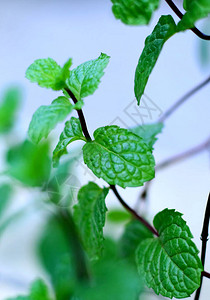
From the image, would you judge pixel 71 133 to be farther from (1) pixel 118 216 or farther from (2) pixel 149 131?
(1) pixel 118 216

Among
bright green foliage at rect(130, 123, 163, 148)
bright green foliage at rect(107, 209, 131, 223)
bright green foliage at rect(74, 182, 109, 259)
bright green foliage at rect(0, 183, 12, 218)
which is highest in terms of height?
bright green foliage at rect(0, 183, 12, 218)

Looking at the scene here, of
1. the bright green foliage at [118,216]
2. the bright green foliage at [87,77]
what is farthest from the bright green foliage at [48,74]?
the bright green foliage at [118,216]

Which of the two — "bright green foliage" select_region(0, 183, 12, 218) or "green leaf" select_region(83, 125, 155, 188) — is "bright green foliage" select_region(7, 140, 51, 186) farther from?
"green leaf" select_region(83, 125, 155, 188)

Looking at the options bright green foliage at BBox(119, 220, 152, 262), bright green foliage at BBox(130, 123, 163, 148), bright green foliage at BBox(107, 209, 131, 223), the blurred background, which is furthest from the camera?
the blurred background

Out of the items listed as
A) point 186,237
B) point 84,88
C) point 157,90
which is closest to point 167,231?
point 186,237

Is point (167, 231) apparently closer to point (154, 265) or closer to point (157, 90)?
point (154, 265)

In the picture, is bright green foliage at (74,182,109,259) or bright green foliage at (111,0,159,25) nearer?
bright green foliage at (111,0,159,25)

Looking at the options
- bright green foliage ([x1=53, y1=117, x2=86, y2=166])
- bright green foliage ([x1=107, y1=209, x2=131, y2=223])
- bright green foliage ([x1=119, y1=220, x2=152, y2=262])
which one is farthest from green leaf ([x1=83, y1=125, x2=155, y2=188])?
bright green foliage ([x1=107, y1=209, x2=131, y2=223])
